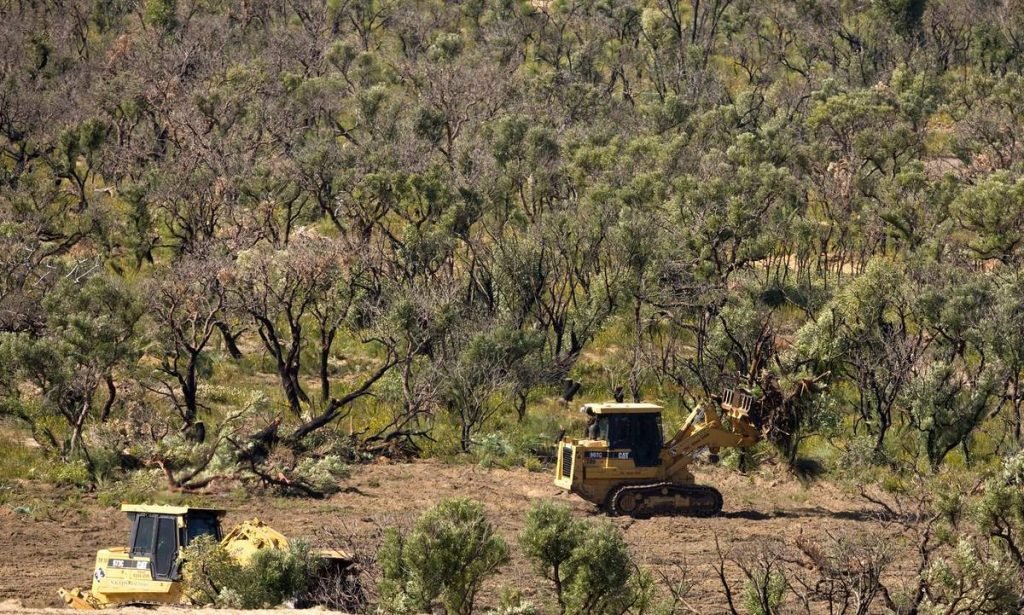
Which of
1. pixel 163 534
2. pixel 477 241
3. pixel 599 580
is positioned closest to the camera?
pixel 599 580

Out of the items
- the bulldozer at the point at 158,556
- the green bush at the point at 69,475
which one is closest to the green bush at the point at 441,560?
the bulldozer at the point at 158,556

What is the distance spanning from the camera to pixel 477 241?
141ft

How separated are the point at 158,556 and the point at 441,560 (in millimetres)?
3960

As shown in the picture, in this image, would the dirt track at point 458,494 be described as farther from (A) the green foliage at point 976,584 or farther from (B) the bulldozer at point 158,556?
(A) the green foliage at point 976,584

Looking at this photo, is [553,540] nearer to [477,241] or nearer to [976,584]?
[976,584]

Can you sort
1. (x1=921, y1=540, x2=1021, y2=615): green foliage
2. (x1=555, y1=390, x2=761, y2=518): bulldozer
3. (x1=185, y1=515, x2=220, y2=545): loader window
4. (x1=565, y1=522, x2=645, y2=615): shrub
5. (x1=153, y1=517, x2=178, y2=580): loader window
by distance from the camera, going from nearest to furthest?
(x1=921, y1=540, x2=1021, y2=615): green foliage → (x1=565, y1=522, x2=645, y2=615): shrub → (x1=153, y1=517, x2=178, y2=580): loader window → (x1=185, y1=515, x2=220, y2=545): loader window → (x1=555, y1=390, x2=761, y2=518): bulldozer

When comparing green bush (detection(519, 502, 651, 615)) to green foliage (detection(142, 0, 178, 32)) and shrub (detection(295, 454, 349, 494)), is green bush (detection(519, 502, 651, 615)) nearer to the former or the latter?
shrub (detection(295, 454, 349, 494))

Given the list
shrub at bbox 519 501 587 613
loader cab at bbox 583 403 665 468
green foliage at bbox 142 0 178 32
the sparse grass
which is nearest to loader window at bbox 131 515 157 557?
shrub at bbox 519 501 587 613

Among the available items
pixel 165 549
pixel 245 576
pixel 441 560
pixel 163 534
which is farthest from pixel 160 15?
pixel 441 560

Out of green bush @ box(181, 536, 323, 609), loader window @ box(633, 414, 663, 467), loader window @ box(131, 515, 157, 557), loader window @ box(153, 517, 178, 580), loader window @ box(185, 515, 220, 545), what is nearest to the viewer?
green bush @ box(181, 536, 323, 609)

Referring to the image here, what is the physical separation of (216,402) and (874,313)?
1497 cm

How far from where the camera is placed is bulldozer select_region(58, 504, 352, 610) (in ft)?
66.8

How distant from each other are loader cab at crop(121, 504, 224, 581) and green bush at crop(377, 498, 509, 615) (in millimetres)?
2689

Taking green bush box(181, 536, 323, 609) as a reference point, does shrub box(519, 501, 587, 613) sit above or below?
above
